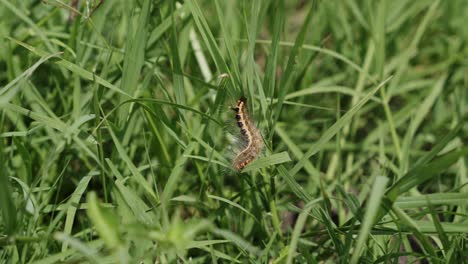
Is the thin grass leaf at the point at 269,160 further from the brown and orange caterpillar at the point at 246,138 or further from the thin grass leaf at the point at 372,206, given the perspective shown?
the thin grass leaf at the point at 372,206

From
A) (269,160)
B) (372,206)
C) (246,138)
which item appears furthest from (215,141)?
(372,206)

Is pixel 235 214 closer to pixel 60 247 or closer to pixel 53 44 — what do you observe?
pixel 60 247

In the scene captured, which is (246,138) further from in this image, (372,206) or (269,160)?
(372,206)

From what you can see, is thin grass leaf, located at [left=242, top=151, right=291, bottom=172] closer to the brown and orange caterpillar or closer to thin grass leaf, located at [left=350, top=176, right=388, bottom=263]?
the brown and orange caterpillar

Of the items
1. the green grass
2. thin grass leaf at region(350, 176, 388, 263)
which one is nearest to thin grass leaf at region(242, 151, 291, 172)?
the green grass

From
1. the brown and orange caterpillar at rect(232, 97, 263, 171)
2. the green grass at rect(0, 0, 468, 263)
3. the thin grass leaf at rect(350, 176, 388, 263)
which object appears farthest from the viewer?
the brown and orange caterpillar at rect(232, 97, 263, 171)
